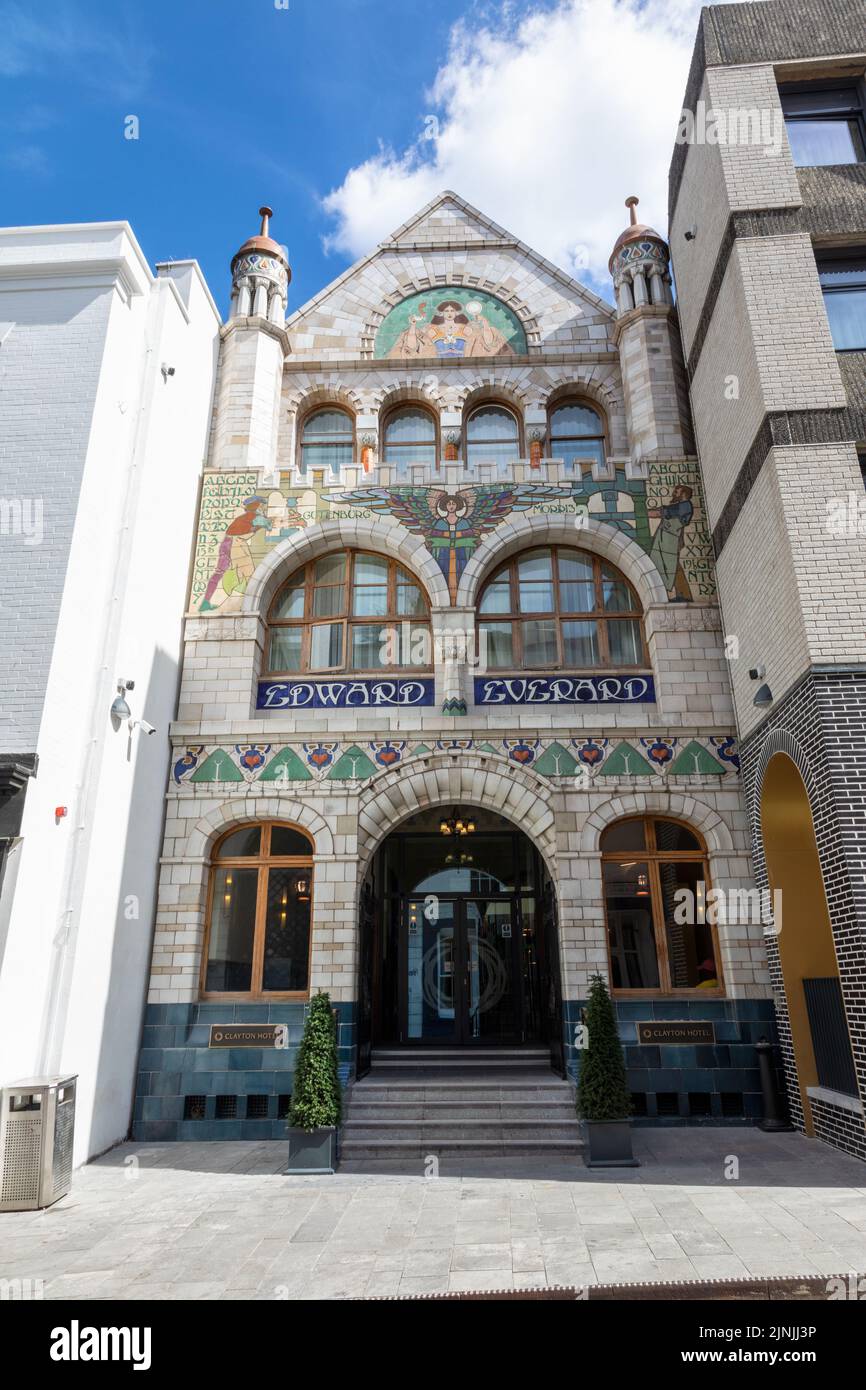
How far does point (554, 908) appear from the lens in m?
11.2

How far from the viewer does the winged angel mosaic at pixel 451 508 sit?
12.4 metres

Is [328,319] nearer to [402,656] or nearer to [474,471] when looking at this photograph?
[474,471]

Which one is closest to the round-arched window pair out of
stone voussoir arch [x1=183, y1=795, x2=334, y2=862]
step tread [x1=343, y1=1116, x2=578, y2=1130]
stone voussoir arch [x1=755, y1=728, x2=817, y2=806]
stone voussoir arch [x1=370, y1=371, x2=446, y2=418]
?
stone voussoir arch [x1=183, y1=795, x2=334, y2=862]

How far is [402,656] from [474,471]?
3126 millimetres

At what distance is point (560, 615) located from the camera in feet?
40.7

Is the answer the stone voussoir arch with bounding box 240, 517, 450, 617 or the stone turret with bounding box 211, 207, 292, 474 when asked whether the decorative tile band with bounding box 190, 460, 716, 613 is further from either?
the stone turret with bounding box 211, 207, 292, 474

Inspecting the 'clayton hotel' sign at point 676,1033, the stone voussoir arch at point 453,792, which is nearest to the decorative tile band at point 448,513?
the stone voussoir arch at point 453,792

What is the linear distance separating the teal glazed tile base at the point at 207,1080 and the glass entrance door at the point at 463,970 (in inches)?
131

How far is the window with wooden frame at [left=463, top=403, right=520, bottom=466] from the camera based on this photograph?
1434cm

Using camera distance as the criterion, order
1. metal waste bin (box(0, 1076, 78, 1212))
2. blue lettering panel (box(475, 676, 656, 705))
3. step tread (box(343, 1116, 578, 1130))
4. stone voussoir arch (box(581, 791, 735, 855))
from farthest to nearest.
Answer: blue lettering panel (box(475, 676, 656, 705)) < stone voussoir arch (box(581, 791, 735, 855)) < step tread (box(343, 1116, 578, 1130)) < metal waste bin (box(0, 1076, 78, 1212))

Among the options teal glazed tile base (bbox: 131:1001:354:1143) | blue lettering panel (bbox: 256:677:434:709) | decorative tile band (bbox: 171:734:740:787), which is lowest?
teal glazed tile base (bbox: 131:1001:354:1143)

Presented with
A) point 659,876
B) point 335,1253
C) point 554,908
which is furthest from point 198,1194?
point 659,876

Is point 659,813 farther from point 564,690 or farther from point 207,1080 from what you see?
point 207,1080

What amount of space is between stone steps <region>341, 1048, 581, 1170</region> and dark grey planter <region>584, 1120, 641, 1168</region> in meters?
0.61
